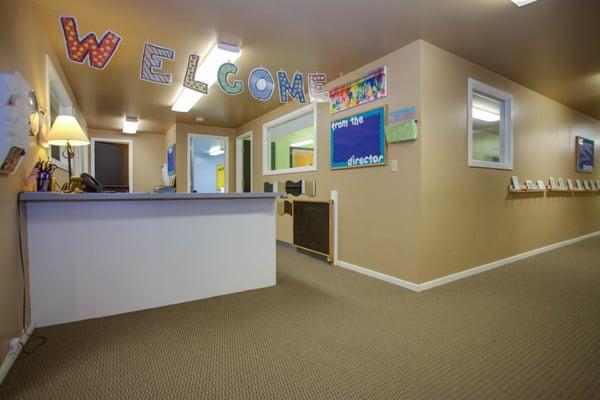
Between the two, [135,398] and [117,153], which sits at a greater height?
[117,153]

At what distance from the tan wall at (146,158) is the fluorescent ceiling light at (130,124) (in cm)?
51

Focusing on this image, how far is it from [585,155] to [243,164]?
6591 millimetres

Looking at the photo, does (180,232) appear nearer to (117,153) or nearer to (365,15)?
(365,15)

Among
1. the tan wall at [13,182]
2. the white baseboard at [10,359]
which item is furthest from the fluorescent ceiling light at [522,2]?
the white baseboard at [10,359]

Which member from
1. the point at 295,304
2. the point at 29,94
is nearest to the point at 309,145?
the point at 295,304

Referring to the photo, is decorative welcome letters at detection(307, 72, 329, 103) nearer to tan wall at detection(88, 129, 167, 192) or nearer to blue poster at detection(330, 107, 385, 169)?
blue poster at detection(330, 107, 385, 169)

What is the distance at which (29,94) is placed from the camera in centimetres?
192

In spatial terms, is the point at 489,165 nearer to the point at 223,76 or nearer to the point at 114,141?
the point at 223,76

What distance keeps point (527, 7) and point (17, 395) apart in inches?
159

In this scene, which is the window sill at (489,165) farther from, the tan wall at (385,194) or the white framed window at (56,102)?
the white framed window at (56,102)

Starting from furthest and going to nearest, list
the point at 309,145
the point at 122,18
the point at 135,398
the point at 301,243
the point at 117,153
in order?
the point at 117,153, the point at 309,145, the point at 301,243, the point at 122,18, the point at 135,398

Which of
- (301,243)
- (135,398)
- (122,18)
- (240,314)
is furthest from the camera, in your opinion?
(301,243)

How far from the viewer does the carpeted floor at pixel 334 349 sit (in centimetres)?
143

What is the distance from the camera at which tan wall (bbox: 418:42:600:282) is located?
2.89 meters
